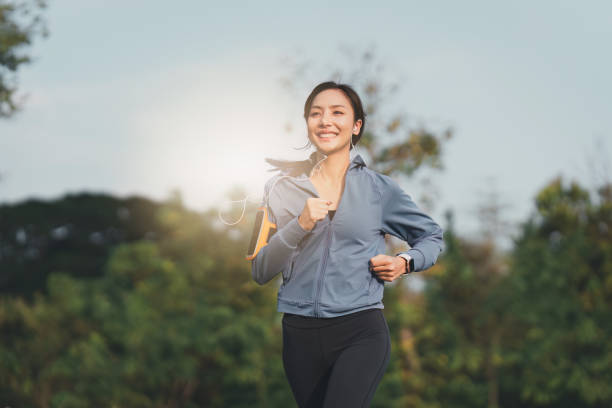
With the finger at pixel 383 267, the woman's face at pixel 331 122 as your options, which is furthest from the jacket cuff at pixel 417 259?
the woman's face at pixel 331 122

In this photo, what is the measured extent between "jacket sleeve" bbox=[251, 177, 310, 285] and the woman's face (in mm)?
386

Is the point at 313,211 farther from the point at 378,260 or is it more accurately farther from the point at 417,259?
the point at 417,259

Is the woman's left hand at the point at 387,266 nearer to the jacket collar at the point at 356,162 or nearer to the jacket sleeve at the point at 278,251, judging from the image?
the jacket sleeve at the point at 278,251

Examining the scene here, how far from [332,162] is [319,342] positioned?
0.83m

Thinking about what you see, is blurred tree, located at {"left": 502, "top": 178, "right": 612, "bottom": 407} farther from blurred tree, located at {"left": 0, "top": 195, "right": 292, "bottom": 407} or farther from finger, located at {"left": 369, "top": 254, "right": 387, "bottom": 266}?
finger, located at {"left": 369, "top": 254, "right": 387, "bottom": 266}

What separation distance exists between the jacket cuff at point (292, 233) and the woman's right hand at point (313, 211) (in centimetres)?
4

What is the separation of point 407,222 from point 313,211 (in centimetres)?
51

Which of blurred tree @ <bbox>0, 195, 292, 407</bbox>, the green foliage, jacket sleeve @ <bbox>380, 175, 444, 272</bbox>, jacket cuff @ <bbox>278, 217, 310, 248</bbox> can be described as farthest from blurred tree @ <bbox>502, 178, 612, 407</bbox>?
jacket cuff @ <bbox>278, 217, 310, 248</bbox>

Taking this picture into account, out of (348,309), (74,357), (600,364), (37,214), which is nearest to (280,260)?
(348,309)

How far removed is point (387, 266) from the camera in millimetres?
2730

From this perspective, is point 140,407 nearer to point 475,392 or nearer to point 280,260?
point 475,392

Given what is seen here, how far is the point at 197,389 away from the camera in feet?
74.6

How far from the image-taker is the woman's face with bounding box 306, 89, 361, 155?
3.01 m

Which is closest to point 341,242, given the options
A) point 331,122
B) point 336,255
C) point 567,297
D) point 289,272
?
point 336,255
